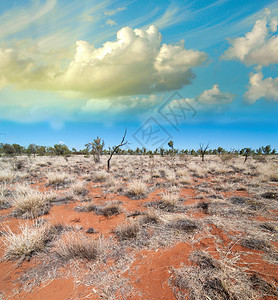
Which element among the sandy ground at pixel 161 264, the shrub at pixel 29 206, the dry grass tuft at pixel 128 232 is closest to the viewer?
the sandy ground at pixel 161 264

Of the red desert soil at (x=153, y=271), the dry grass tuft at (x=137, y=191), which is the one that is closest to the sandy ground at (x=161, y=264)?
the red desert soil at (x=153, y=271)

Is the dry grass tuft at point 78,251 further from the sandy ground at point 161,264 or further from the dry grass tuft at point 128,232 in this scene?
the dry grass tuft at point 128,232

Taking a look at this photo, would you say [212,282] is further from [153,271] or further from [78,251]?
[78,251]

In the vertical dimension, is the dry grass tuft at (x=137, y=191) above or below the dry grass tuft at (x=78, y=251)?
above

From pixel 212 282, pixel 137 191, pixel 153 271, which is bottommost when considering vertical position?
pixel 153 271

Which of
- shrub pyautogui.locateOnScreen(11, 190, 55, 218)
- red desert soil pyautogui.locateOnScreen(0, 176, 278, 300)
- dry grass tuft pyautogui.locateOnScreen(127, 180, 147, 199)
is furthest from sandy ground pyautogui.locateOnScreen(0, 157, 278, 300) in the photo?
dry grass tuft pyautogui.locateOnScreen(127, 180, 147, 199)

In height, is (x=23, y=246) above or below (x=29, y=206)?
below

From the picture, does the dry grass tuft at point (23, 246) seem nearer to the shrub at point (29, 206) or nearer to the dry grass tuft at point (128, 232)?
the dry grass tuft at point (128, 232)

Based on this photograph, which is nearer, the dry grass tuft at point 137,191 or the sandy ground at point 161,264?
the sandy ground at point 161,264

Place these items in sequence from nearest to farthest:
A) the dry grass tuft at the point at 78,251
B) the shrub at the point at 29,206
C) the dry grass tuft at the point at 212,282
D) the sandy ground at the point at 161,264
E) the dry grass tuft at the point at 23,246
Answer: the dry grass tuft at the point at 212,282
the sandy ground at the point at 161,264
the dry grass tuft at the point at 78,251
the dry grass tuft at the point at 23,246
the shrub at the point at 29,206

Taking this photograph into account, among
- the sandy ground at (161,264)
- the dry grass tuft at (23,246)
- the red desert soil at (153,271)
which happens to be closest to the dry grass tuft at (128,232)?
the sandy ground at (161,264)

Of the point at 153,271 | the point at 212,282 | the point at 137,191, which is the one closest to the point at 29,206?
the point at 137,191

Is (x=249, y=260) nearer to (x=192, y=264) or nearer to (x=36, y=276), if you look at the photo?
(x=192, y=264)

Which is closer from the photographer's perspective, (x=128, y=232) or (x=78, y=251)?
(x=78, y=251)
